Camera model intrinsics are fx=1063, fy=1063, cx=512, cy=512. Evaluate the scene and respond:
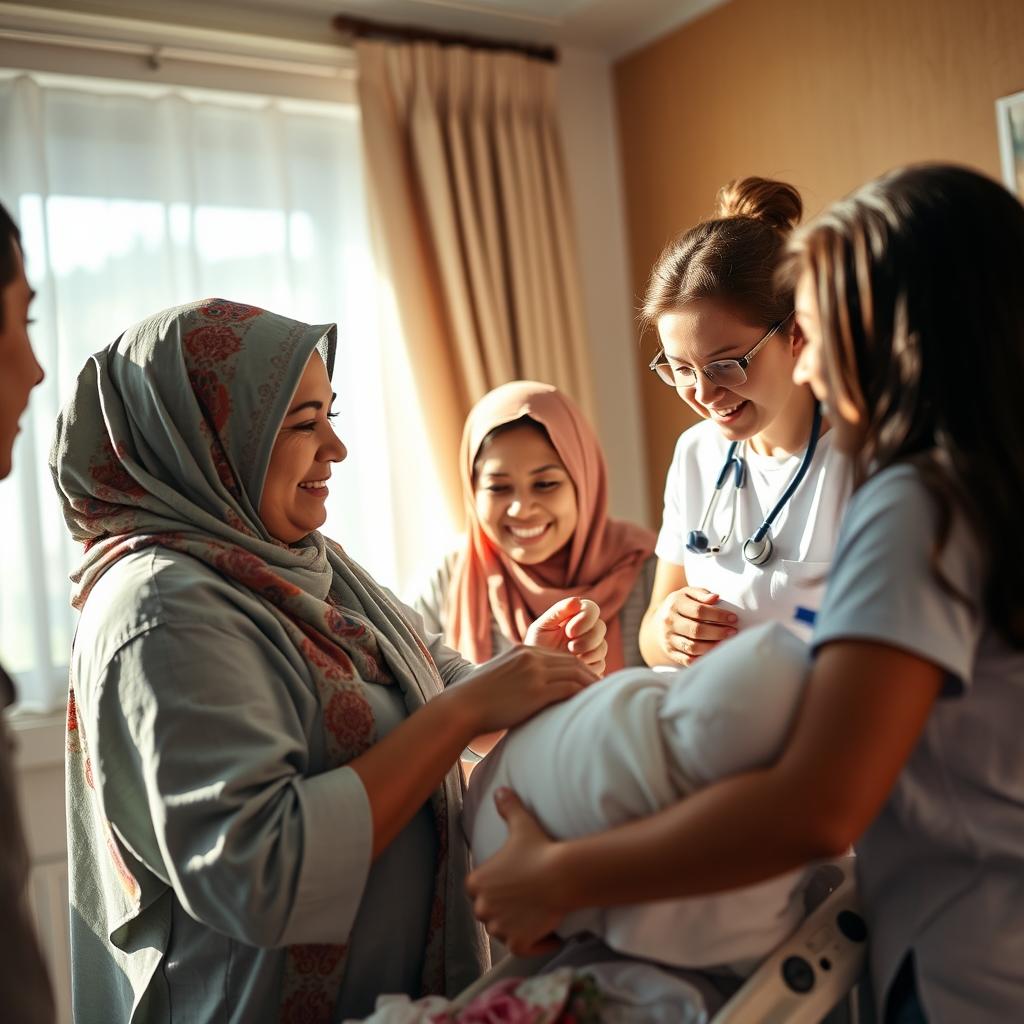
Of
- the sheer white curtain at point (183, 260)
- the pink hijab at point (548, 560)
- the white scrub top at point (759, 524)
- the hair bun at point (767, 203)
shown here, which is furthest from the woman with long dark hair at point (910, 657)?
the sheer white curtain at point (183, 260)

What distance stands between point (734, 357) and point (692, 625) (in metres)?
0.50

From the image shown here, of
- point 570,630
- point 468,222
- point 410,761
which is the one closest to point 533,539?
point 570,630

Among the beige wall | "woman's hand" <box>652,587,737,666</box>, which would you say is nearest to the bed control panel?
"woman's hand" <box>652,587,737,666</box>

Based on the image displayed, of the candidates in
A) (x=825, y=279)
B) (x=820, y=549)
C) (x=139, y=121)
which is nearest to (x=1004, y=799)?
(x=825, y=279)

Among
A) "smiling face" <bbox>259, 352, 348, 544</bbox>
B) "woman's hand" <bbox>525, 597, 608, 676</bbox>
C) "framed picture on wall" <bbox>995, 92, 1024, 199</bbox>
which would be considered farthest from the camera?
"framed picture on wall" <bbox>995, 92, 1024, 199</bbox>

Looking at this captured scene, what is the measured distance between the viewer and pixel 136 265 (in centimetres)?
311

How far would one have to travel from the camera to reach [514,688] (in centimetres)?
135

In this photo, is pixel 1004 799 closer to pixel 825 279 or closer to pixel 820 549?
pixel 825 279

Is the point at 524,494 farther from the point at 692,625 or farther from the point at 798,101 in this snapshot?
the point at 798,101

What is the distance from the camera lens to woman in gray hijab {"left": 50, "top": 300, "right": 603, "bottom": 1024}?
122 cm

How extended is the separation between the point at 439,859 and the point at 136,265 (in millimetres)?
2262

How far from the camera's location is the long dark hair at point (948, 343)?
1011mm

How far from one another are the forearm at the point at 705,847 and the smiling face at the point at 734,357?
1.06 m

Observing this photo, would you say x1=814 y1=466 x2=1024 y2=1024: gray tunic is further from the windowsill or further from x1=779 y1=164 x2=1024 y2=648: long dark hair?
the windowsill
